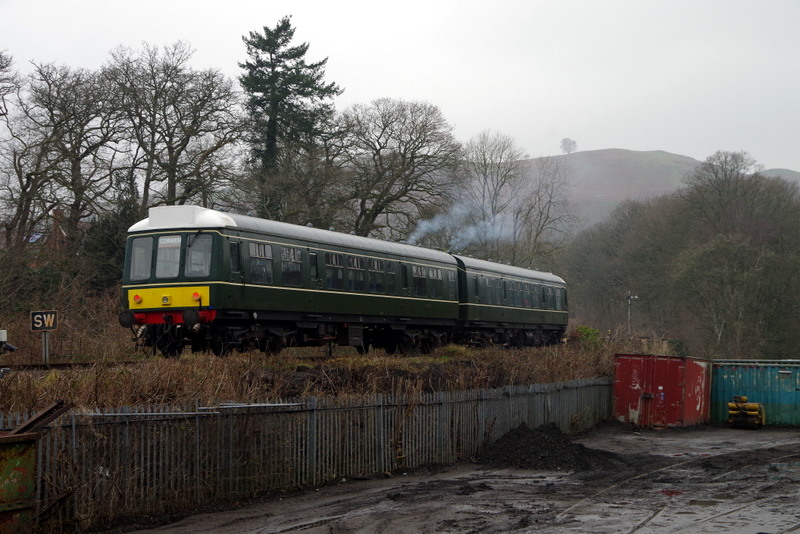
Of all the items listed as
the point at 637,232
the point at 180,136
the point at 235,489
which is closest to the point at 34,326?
the point at 235,489

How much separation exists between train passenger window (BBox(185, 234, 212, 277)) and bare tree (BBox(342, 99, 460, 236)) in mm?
25737

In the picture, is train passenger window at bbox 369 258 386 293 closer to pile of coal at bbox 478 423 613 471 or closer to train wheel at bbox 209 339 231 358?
train wheel at bbox 209 339 231 358

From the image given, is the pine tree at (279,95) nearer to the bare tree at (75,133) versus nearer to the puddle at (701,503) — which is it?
the bare tree at (75,133)

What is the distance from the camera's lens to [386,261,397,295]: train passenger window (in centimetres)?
2556

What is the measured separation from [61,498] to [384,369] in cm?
871

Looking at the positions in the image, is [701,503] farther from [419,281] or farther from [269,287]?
[419,281]

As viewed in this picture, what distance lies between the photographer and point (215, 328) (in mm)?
19016

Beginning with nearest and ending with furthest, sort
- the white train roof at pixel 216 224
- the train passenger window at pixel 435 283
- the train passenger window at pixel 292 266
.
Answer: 1. the white train roof at pixel 216 224
2. the train passenger window at pixel 292 266
3. the train passenger window at pixel 435 283

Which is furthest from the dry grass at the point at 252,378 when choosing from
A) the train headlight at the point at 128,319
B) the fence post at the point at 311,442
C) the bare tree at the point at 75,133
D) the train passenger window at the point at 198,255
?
the bare tree at the point at 75,133

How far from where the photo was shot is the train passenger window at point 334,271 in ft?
73.7

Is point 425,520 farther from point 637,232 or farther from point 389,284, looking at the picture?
point 637,232

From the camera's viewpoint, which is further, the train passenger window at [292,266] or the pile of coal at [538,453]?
the train passenger window at [292,266]

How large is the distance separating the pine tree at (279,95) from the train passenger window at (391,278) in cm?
1952

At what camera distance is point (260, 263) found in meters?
20.0
